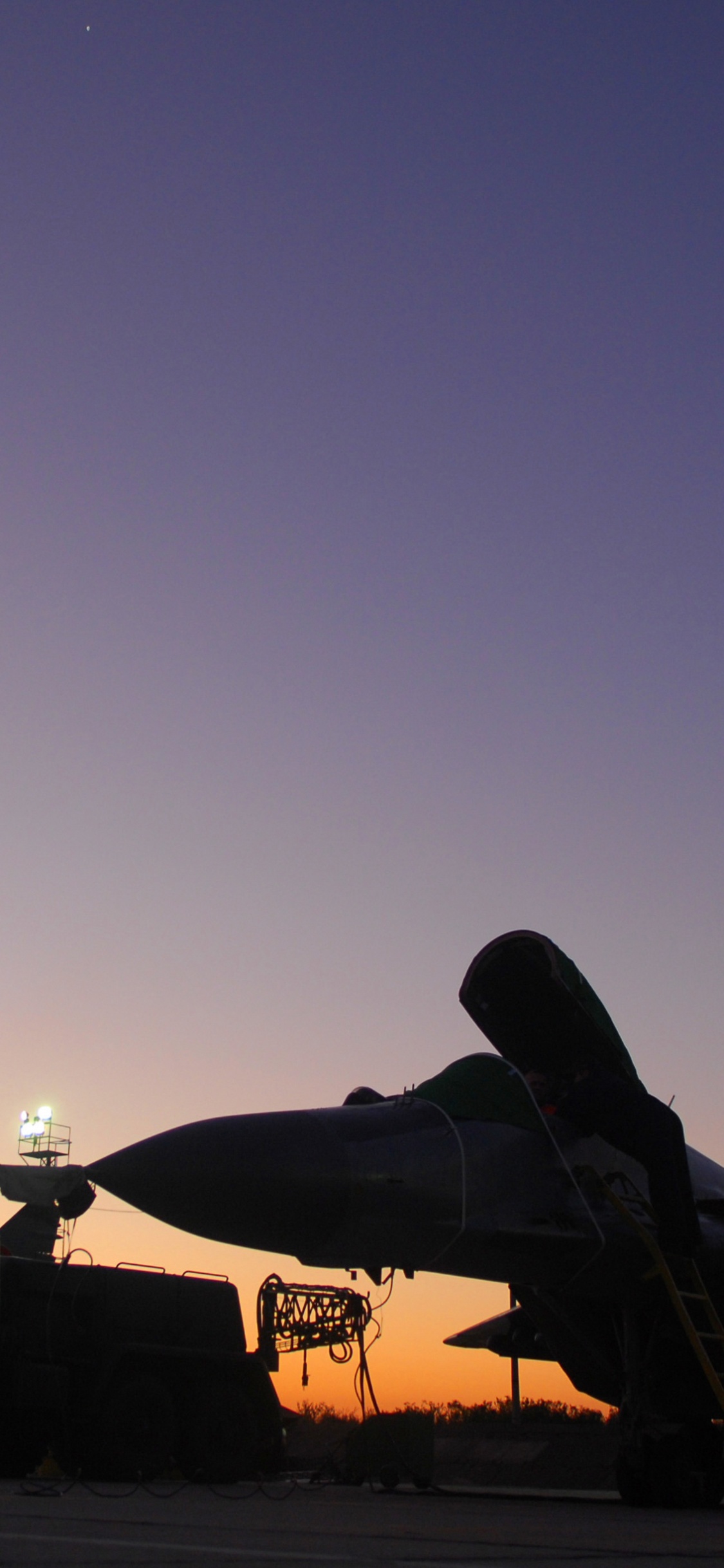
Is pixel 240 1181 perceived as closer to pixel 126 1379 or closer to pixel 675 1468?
pixel 675 1468

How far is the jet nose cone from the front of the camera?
794 cm

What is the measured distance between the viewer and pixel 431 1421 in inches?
522

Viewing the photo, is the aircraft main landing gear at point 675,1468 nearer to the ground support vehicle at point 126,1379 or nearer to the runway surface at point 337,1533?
the runway surface at point 337,1533

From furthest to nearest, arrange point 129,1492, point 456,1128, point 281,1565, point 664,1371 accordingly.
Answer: point 129,1492 < point 664,1371 < point 456,1128 < point 281,1565

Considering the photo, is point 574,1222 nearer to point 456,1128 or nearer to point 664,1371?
point 456,1128

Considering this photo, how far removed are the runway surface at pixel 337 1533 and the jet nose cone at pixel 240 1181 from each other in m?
1.50

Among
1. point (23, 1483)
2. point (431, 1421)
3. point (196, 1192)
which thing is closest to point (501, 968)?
point (196, 1192)

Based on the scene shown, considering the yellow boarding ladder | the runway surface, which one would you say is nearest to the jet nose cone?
the runway surface

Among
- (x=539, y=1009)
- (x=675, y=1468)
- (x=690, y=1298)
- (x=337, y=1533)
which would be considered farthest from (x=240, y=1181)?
(x=675, y=1468)

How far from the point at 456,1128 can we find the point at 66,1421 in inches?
280

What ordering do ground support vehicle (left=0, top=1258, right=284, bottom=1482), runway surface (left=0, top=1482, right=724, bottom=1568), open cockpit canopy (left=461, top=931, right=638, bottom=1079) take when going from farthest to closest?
1. ground support vehicle (left=0, top=1258, right=284, bottom=1482)
2. open cockpit canopy (left=461, top=931, right=638, bottom=1079)
3. runway surface (left=0, top=1482, right=724, bottom=1568)

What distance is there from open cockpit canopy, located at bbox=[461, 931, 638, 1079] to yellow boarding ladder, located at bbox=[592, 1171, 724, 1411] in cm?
113

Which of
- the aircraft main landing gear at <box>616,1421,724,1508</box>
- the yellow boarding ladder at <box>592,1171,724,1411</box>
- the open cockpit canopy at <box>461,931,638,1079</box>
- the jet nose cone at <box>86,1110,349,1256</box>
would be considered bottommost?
the aircraft main landing gear at <box>616,1421,724,1508</box>

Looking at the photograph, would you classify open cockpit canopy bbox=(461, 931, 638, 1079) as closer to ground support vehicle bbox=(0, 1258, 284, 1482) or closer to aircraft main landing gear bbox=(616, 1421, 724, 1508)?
aircraft main landing gear bbox=(616, 1421, 724, 1508)
